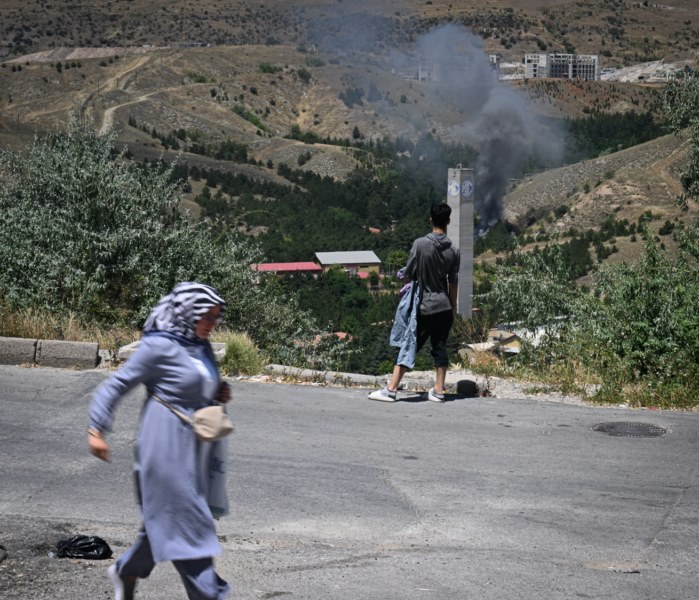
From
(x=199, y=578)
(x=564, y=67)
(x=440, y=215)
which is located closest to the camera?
(x=199, y=578)

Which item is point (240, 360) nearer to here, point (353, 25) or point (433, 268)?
point (433, 268)

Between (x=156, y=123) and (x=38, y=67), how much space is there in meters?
26.4

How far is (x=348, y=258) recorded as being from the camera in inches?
3270

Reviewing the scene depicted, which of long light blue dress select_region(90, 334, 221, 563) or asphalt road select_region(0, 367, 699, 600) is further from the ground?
long light blue dress select_region(90, 334, 221, 563)

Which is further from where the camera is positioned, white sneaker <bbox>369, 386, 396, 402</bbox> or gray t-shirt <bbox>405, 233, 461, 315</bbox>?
white sneaker <bbox>369, 386, 396, 402</bbox>

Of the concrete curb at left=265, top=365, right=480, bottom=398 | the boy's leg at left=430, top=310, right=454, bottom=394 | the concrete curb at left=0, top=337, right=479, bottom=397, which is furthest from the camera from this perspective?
the concrete curb at left=0, top=337, right=479, bottom=397

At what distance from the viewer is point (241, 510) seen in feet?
18.9

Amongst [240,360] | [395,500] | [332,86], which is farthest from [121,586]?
[332,86]

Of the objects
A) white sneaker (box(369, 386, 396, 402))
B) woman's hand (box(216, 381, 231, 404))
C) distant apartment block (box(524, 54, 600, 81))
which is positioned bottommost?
white sneaker (box(369, 386, 396, 402))

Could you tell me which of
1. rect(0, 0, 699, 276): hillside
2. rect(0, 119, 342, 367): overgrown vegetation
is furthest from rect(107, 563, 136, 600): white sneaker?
rect(0, 0, 699, 276): hillside

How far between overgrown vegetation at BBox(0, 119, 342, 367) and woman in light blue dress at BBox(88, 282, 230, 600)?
6726 mm

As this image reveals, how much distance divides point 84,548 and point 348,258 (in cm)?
7822

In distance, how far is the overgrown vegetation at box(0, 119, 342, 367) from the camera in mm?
11953

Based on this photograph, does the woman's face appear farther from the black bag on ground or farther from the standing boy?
the standing boy
